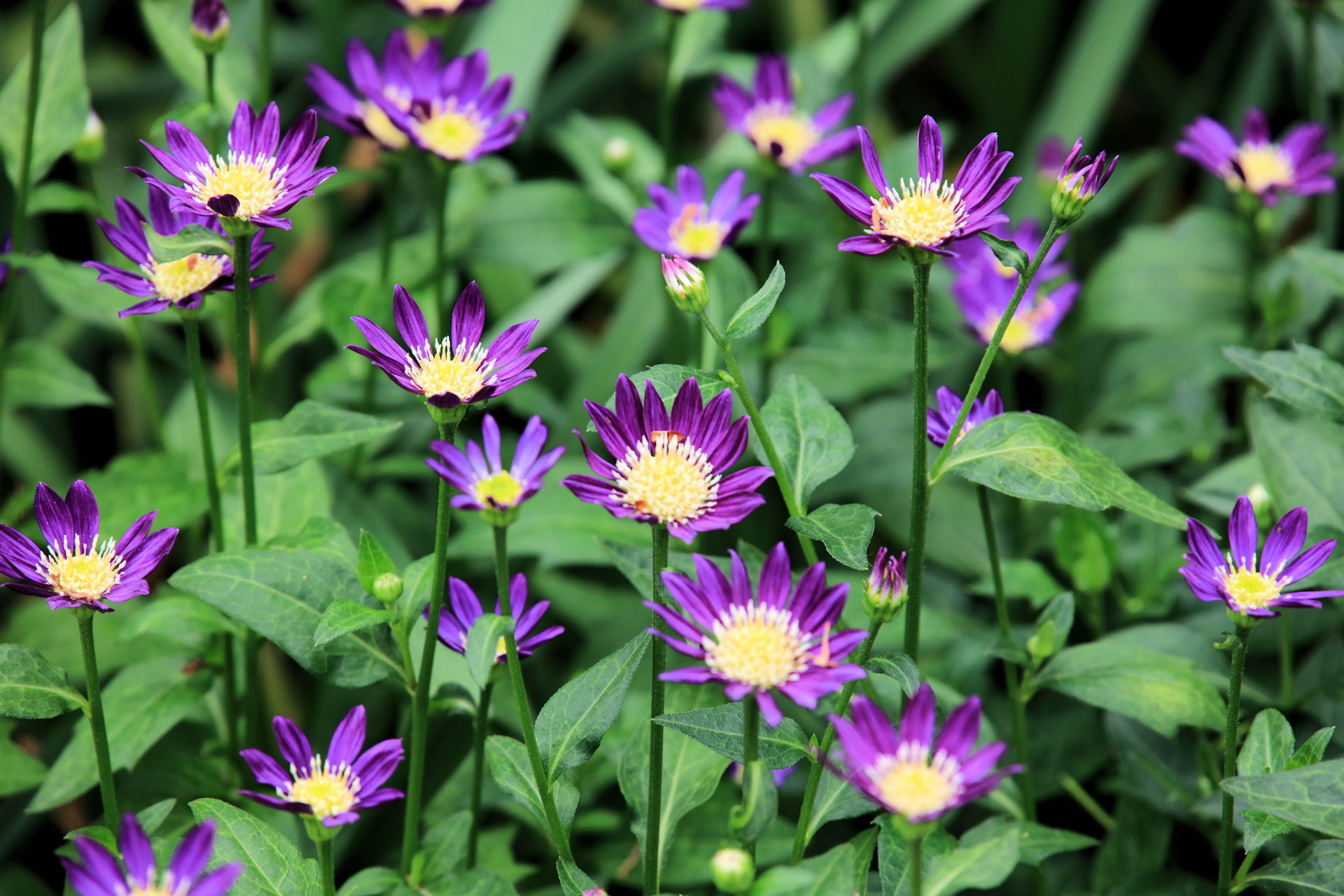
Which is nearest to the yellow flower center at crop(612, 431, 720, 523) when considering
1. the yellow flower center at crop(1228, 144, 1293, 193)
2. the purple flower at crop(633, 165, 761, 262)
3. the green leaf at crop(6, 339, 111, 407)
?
the purple flower at crop(633, 165, 761, 262)

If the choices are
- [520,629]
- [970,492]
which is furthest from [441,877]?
[970,492]

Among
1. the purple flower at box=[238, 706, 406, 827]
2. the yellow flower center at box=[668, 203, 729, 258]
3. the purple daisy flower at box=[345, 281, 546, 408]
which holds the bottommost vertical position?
the purple flower at box=[238, 706, 406, 827]

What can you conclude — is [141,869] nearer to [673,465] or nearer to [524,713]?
[524,713]

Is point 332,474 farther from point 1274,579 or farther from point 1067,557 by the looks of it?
point 1274,579

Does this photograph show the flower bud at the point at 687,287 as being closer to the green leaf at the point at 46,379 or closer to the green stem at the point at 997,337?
the green stem at the point at 997,337

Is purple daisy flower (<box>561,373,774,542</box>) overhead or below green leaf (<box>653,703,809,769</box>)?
overhead

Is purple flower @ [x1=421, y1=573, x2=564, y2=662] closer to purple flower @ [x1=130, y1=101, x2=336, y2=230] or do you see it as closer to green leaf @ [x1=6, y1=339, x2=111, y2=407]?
purple flower @ [x1=130, y1=101, x2=336, y2=230]
